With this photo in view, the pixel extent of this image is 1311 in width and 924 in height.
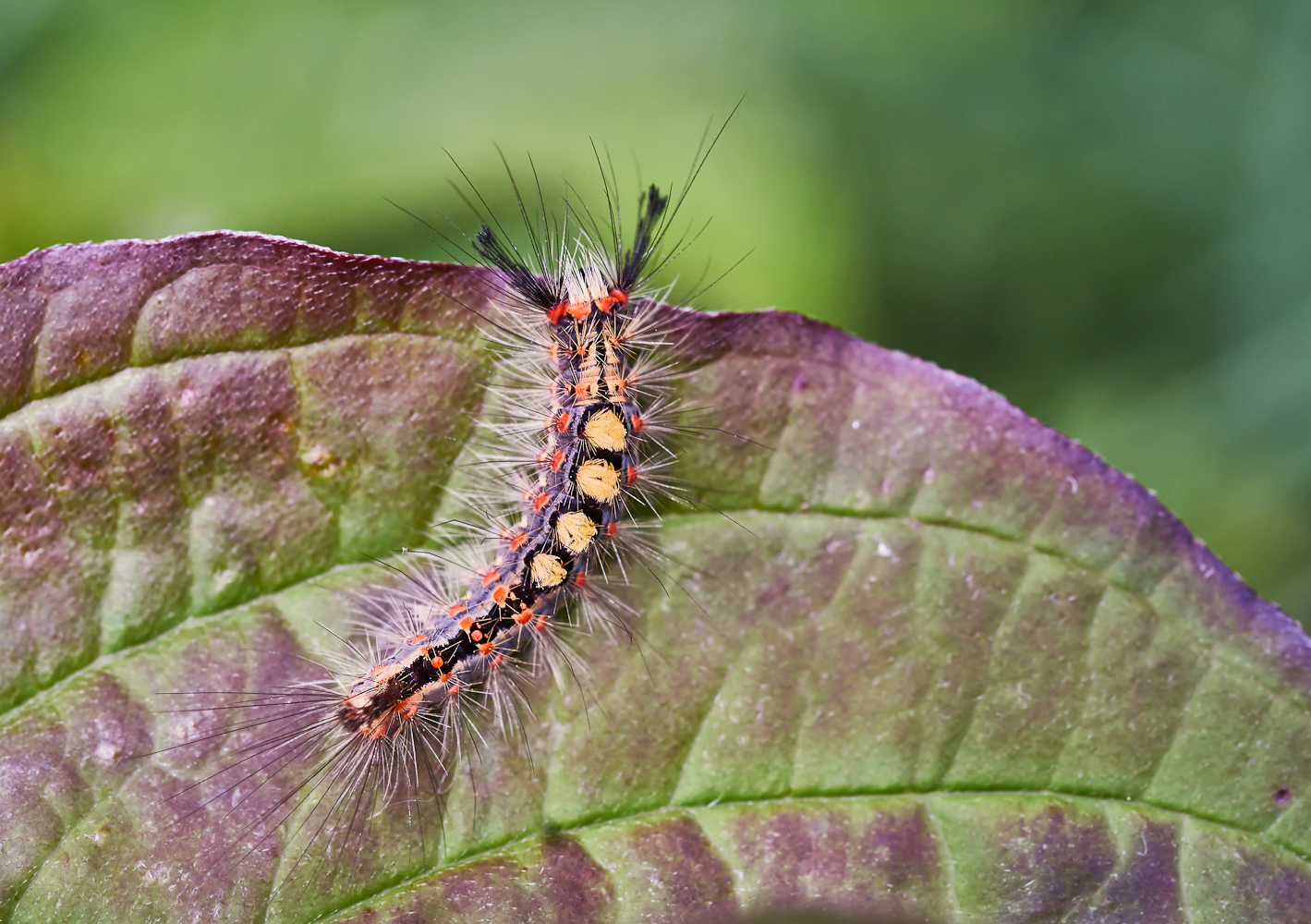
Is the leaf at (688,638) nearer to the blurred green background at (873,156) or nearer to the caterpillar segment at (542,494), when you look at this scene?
the caterpillar segment at (542,494)

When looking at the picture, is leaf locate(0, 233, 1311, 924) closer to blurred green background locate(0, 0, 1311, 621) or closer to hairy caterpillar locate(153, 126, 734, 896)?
hairy caterpillar locate(153, 126, 734, 896)

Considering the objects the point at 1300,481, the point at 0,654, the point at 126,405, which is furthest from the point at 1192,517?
the point at 0,654

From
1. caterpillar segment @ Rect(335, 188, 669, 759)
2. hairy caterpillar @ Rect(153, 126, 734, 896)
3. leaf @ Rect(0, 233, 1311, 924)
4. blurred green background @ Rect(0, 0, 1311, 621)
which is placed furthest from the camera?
blurred green background @ Rect(0, 0, 1311, 621)

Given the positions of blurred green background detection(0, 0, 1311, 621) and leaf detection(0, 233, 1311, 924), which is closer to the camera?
leaf detection(0, 233, 1311, 924)

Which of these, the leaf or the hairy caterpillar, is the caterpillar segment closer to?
the hairy caterpillar

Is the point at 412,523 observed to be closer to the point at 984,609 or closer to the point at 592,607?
the point at 592,607

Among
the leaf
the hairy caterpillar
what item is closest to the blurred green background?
the hairy caterpillar

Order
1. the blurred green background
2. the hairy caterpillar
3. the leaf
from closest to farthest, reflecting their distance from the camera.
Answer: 1. the leaf
2. the hairy caterpillar
3. the blurred green background

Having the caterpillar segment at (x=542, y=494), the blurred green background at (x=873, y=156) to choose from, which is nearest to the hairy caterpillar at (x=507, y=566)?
the caterpillar segment at (x=542, y=494)

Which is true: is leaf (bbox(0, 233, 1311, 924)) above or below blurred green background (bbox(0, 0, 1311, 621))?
below
